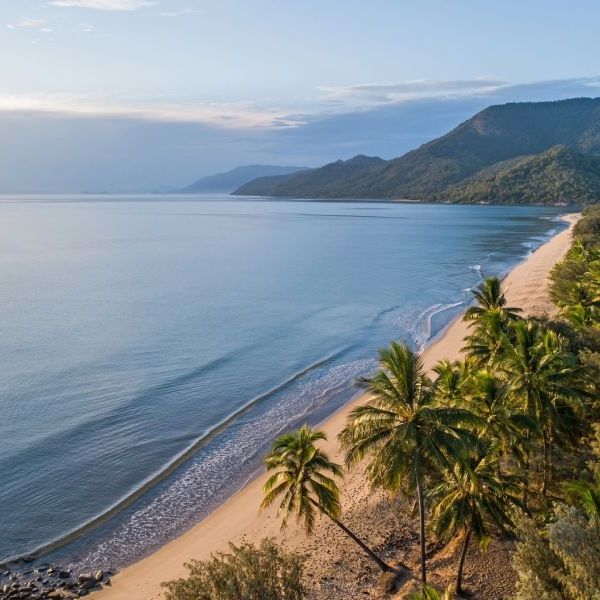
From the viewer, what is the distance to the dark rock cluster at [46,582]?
73.7ft

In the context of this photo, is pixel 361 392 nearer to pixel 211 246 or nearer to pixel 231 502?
pixel 231 502

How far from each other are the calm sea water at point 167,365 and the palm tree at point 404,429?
12.5m

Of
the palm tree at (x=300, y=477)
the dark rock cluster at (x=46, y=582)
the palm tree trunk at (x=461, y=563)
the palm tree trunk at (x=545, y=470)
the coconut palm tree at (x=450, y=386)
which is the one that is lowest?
the dark rock cluster at (x=46, y=582)

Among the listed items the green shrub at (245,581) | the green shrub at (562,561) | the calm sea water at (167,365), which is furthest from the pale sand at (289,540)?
the green shrub at (562,561)

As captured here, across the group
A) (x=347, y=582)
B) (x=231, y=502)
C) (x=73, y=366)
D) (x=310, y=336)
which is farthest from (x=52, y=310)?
(x=347, y=582)

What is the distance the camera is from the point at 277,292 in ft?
270

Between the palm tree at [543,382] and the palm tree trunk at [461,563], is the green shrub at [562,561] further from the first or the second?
the palm tree at [543,382]

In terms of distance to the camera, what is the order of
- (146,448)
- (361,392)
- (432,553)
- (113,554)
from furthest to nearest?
(361,392) → (146,448) → (113,554) → (432,553)

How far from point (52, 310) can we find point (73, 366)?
25.9 m

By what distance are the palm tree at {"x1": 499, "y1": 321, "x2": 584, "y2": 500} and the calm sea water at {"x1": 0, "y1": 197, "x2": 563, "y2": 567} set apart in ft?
49.6

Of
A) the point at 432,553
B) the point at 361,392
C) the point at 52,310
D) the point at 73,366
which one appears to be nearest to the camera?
the point at 432,553

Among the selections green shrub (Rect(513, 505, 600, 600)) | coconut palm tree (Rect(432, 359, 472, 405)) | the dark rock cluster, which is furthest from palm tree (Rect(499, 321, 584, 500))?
the dark rock cluster

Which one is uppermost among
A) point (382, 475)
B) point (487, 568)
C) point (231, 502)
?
point (382, 475)

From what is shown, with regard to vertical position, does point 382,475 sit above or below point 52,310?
above
